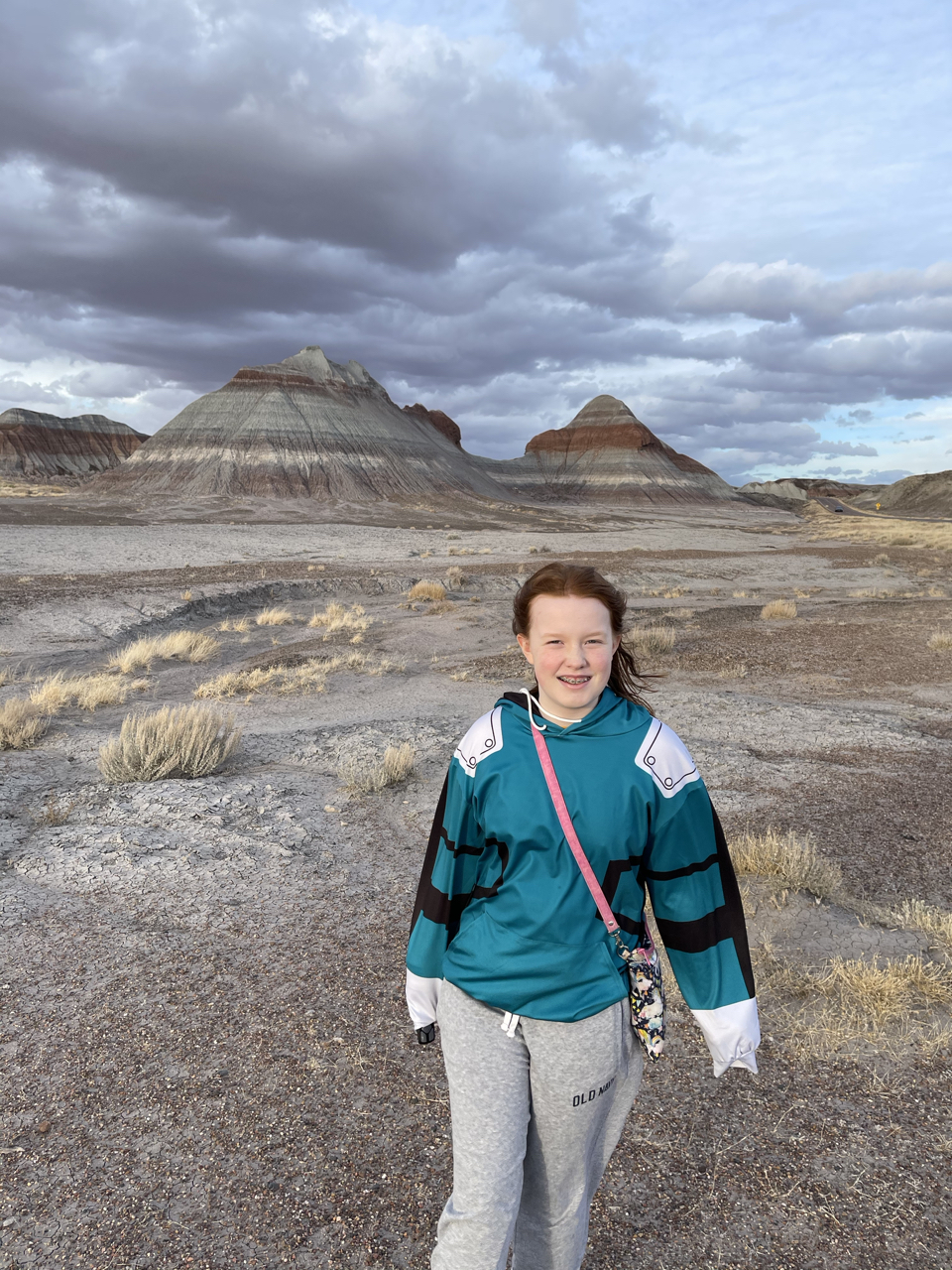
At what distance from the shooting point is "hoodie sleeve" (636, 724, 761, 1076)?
162cm

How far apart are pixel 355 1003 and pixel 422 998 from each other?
195 cm

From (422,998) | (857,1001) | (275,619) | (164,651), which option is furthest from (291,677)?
(422,998)

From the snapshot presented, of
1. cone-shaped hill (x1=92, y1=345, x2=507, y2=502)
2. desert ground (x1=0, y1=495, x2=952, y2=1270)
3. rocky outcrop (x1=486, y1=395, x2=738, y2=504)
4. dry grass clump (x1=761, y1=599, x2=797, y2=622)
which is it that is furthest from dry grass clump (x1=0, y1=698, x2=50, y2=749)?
rocky outcrop (x1=486, y1=395, x2=738, y2=504)

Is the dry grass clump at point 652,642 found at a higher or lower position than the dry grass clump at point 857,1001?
higher

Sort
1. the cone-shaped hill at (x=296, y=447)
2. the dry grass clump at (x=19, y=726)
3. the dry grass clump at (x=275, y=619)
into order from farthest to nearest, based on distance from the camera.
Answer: the cone-shaped hill at (x=296, y=447)
the dry grass clump at (x=275, y=619)
the dry grass clump at (x=19, y=726)

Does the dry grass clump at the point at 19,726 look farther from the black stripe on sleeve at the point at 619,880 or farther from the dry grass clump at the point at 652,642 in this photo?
the dry grass clump at the point at 652,642

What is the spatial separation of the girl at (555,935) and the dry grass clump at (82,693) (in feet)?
26.3

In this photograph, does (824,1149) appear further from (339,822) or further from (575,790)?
(339,822)

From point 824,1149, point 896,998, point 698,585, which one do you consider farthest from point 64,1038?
point 698,585

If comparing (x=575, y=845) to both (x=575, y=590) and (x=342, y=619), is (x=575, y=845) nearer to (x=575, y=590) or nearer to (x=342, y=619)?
(x=575, y=590)

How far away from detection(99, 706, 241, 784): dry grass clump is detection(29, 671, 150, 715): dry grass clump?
2.49m

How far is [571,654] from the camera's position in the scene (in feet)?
5.49

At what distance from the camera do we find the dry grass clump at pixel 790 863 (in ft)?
14.6

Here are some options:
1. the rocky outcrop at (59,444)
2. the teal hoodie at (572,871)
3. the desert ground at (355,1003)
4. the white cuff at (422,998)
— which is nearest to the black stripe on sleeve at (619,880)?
the teal hoodie at (572,871)
